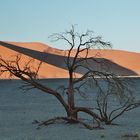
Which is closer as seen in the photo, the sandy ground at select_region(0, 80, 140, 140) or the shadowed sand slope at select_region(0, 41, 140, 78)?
the sandy ground at select_region(0, 80, 140, 140)

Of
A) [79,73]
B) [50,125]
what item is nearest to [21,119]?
[50,125]

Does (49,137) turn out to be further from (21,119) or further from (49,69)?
(49,69)

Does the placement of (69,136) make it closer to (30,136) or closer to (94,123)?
(30,136)

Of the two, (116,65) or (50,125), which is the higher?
(116,65)

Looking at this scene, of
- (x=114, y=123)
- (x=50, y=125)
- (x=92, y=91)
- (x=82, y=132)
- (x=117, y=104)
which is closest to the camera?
(x=82, y=132)

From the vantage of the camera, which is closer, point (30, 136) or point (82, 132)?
point (30, 136)

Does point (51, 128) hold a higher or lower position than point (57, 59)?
lower

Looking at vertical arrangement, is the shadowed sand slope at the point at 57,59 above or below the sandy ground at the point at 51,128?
above

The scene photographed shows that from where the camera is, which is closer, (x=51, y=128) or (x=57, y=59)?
(x=51, y=128)

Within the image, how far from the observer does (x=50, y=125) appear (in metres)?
18.1

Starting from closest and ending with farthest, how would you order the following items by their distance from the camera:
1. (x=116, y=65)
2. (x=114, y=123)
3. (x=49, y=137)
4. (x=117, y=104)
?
(x=49, y=137) → (x=114, y=123) → (x=117, y=104) → (x=116, y=65)

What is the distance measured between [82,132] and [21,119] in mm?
4870

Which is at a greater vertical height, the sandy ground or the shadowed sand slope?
the shadowed sand slope

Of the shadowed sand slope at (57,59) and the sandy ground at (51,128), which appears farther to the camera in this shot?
the shadowed sand slope at (57,59)
